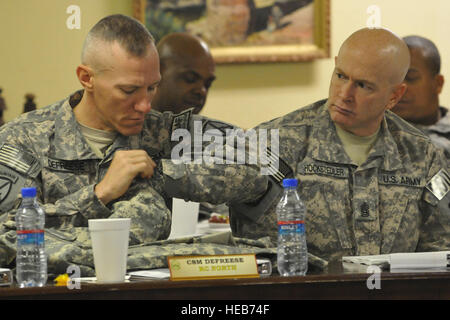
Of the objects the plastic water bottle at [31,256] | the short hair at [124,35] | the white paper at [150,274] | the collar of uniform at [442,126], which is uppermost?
the short hair at [124,35]

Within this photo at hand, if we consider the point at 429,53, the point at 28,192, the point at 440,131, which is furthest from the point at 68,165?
the point at 429,53

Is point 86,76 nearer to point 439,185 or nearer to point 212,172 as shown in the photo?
point 212,172

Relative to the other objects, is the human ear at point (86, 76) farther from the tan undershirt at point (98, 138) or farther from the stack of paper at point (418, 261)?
the stack of paper at point (418, 261)

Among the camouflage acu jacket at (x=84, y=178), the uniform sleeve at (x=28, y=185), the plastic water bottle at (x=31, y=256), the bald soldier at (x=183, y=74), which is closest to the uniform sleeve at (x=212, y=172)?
the camouflage acu jacket at (x=84, y=178)

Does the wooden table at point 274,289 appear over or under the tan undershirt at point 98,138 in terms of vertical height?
under

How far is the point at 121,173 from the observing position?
→ 2.11 meters

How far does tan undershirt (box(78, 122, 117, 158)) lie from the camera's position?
90.9 inches

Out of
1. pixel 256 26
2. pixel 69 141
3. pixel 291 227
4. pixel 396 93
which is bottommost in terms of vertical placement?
pixel 291 227

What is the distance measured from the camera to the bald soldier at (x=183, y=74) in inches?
142

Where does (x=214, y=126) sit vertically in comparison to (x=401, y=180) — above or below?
above

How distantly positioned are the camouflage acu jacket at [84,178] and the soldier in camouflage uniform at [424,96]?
1664 millimetres

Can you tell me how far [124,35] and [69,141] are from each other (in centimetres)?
35

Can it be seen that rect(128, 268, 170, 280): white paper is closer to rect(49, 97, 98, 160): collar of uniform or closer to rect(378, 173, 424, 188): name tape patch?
rect(49, 97, 98, 160): collar of uniform
